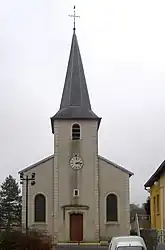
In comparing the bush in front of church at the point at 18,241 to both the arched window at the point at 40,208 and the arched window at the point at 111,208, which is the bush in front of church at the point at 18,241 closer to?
the arched window at the point at 40,208

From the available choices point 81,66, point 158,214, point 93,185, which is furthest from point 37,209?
point 158,214

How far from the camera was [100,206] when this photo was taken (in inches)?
2077

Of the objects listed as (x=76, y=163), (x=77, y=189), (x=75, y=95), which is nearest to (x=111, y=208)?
(x=77, y=189)

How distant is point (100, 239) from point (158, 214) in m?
18.5

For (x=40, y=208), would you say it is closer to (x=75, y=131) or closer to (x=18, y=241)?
(x=75, y=131)

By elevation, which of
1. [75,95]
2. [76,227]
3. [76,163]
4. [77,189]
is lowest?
[76,227]

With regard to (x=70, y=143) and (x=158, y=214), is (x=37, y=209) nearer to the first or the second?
(x=70, y=143)

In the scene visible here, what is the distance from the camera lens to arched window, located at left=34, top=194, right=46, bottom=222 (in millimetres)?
52250

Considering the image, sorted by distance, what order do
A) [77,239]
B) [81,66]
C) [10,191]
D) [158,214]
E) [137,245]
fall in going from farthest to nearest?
[10,191]
[81,66]
[77,239]
[158,214]
[137,245]

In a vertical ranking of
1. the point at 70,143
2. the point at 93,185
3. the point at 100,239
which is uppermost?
the point at 70,143

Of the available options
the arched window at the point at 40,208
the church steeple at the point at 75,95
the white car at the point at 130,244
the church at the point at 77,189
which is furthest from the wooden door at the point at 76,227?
the white car at the point at 130,244

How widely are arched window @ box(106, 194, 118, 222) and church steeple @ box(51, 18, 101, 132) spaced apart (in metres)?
7.27

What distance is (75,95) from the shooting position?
55906 millimetres

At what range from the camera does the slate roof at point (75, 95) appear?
54.6 meters
